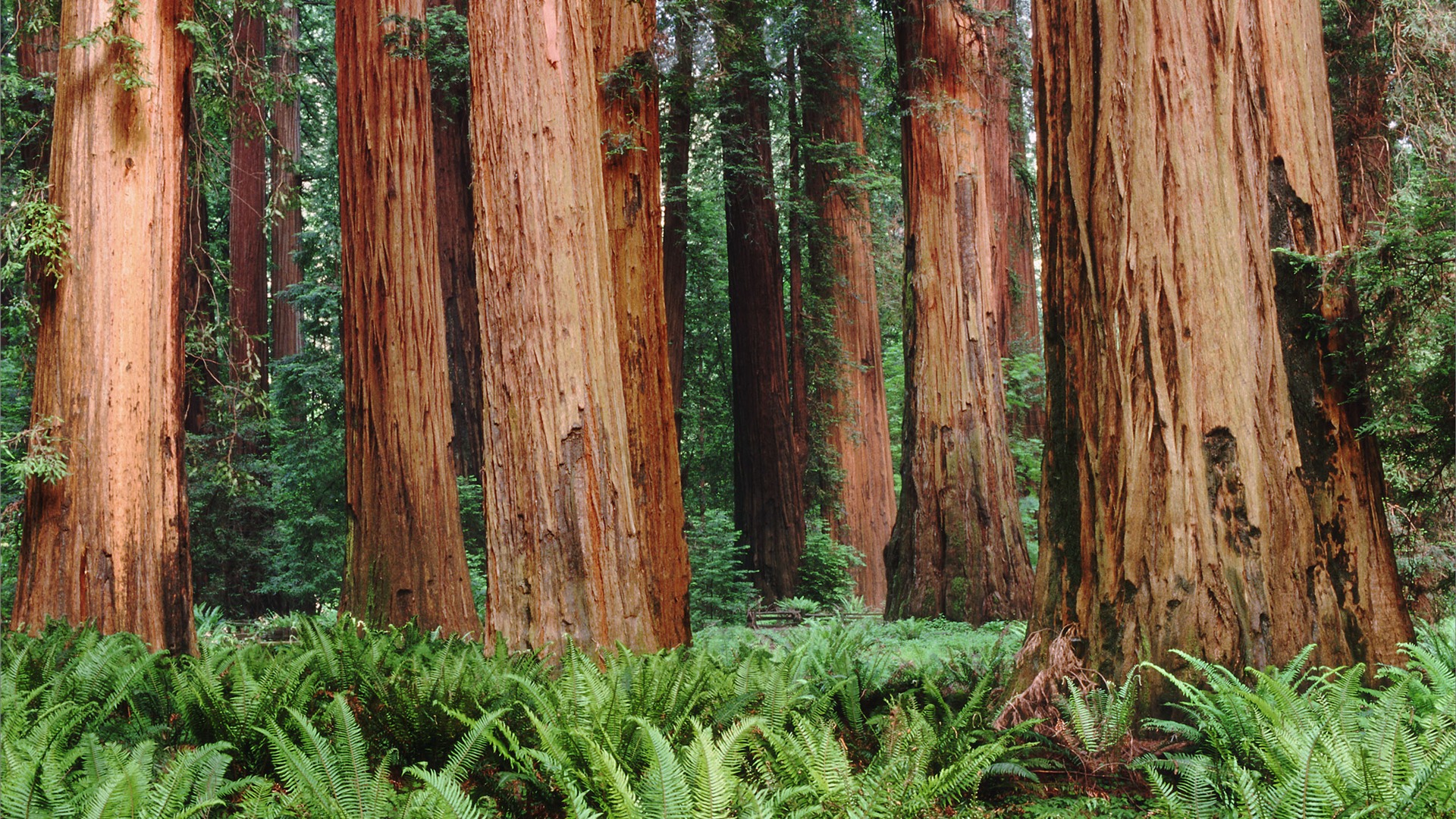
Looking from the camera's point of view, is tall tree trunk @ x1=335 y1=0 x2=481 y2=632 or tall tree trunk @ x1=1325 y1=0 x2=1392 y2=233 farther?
tall tree trunk @ x1=335 y1=0 x2=481 y2=632

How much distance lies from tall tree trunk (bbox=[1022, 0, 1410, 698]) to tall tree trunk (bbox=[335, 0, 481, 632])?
596 centimetres

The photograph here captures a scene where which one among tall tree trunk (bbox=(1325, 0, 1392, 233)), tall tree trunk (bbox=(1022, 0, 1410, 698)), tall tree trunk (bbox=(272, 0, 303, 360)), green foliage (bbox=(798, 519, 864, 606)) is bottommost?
green foliage (bbox=(798, 519, 864, 606))

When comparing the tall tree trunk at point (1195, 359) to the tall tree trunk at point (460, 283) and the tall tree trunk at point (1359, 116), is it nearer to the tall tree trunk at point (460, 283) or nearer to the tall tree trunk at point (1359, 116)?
the tall tree trunk at point (1359, 116)

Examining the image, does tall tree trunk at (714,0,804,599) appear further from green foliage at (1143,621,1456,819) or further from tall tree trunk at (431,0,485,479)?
green foliage at (1143,621,1456,819)

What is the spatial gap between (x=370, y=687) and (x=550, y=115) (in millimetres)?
3234

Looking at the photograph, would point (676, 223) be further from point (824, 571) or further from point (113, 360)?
point (113, 360)

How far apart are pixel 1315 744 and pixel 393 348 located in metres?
7.70

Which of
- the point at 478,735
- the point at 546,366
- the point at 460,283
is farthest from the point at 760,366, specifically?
the point at 478,735

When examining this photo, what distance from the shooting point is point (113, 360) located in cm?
616

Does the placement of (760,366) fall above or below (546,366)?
above

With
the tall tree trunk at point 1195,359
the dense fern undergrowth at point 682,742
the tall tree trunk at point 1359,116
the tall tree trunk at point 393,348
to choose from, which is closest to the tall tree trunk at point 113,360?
the dense fern undergrowth at point 682,742

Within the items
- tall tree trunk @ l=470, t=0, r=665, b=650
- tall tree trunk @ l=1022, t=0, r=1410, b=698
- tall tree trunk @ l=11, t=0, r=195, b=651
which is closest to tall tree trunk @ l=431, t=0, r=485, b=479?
tall tree trunk @ l=11, t=0, r=195, b=651

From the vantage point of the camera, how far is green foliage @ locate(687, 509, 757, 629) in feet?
37.9

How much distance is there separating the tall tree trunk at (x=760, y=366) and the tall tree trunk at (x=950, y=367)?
12.2ft
